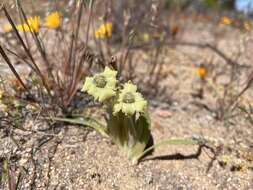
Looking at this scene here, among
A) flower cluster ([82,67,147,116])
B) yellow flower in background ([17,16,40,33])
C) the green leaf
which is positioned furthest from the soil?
yellow flower in background ([17,16,40,33])

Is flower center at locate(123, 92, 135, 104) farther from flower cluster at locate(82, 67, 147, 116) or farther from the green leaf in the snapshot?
the green leaf

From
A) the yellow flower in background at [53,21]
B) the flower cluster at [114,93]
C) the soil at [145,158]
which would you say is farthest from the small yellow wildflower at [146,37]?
the flower cluster at [114,93]

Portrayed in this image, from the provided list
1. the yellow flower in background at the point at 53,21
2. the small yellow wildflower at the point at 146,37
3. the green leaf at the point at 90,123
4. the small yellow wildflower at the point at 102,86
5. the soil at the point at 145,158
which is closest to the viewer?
the small yellow wildflower at the point at 102,86

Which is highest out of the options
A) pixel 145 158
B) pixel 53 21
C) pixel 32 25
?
pixel 53 21

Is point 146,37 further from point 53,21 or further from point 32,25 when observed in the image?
point 32,25

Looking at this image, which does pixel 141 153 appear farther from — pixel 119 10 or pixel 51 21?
pixel 119 10

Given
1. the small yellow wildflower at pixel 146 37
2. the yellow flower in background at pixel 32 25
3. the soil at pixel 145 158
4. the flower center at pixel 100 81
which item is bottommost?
the soil at pixel 145 158

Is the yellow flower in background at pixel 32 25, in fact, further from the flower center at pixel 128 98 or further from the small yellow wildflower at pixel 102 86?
the flower center at pixel 128 98

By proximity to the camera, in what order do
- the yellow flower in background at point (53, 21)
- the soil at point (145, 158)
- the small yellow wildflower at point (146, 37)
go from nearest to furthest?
the soil at point (145, 158) → the yellow flower in background at point (53, 21) → the small yellow wildflower at point (146, 37)

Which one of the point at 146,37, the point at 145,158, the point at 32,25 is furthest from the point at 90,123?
the point at 146,37
